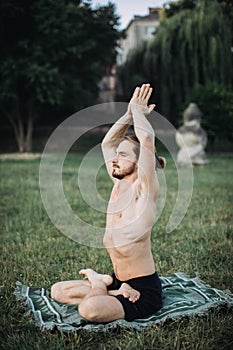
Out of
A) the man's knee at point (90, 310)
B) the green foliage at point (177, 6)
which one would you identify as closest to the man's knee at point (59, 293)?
the man's knee at point (90, 310)

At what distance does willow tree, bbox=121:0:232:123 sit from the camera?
48.7ft

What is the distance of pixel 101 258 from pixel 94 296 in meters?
1.31

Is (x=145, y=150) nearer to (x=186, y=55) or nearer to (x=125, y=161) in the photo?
(x=125, y=161)

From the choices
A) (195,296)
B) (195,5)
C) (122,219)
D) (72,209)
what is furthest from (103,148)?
(195,5)

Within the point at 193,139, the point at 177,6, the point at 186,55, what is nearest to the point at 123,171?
the point at 193,139

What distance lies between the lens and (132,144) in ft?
8.09

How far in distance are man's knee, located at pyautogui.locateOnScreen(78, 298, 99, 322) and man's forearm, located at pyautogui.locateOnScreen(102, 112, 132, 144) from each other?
942mm

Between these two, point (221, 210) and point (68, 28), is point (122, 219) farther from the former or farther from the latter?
point (68, 28)

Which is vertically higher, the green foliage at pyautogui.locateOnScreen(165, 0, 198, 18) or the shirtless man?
the green foliage at pyautogui.locateOnScreen(165, 0, 198, 18)

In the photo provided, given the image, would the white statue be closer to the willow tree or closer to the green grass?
the green grass

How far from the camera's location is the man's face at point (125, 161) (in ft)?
8.02

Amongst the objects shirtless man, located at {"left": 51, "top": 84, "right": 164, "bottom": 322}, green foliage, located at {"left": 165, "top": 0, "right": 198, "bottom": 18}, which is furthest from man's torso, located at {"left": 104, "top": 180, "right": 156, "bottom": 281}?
green foliage, located at {"left": 165, "top": 0, "right": 198, "bottom": 18}

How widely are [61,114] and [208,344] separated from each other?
18885mm

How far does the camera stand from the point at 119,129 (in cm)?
257
